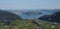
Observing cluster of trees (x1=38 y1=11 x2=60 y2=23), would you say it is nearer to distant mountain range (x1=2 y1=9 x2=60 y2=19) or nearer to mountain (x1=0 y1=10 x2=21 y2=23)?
distant mountain range (x1=2 y1=9 x2=60 y2=19)

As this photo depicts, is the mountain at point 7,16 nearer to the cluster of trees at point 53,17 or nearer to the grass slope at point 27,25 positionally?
the grass slope at point 27,25

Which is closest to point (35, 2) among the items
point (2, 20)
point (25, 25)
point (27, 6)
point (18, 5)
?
point (27, 6)

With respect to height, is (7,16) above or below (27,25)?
above

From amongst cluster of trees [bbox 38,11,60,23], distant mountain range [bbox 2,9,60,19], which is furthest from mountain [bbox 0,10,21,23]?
cluster of trees [bbox 38,11,60,23]

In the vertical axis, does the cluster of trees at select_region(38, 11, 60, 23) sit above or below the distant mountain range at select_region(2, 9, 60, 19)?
below

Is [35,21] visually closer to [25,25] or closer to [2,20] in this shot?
[25,25]

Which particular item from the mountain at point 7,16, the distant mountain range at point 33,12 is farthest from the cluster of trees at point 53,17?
the mountain at point 7,16

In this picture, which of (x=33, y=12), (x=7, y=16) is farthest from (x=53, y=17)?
(x=7, y=16)

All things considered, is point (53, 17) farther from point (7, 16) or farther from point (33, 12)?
point (7, 16)

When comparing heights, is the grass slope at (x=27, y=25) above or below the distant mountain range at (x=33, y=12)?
below

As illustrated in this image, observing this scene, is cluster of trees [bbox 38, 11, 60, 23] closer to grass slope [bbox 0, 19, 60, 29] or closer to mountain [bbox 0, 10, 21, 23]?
grass slope [bbox 0, 19, 60, 29]

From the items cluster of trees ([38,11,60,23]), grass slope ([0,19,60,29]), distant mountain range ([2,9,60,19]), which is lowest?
grass slope ([0,19,60,29])
